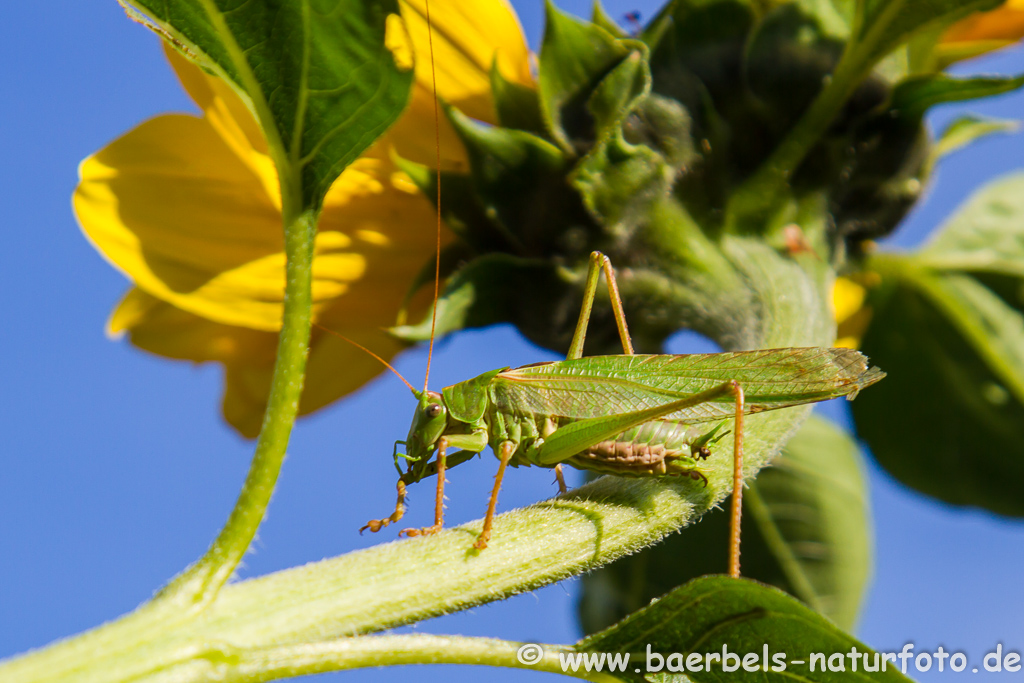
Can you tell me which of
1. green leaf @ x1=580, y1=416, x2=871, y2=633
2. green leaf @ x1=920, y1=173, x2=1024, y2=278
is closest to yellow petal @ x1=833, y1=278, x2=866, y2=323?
green leaf @ x1=920, y1=173, x2=1024, y2=278

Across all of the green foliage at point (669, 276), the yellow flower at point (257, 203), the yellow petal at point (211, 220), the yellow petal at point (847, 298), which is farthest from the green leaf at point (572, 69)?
the yellow petal at point (847, 298)

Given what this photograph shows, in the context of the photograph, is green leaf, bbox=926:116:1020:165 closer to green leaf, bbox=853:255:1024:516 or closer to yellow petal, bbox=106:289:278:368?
green leaf, bbox=853:255:1024:516

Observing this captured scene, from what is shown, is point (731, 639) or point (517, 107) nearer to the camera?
point (731, 639)

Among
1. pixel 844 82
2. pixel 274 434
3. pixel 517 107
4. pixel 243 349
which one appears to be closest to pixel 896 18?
pixel 844 82

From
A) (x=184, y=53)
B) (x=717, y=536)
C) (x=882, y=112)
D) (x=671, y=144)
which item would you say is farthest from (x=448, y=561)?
(x=717, y=536)

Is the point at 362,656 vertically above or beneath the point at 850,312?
beneath

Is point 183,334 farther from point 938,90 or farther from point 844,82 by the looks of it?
point 938,90
